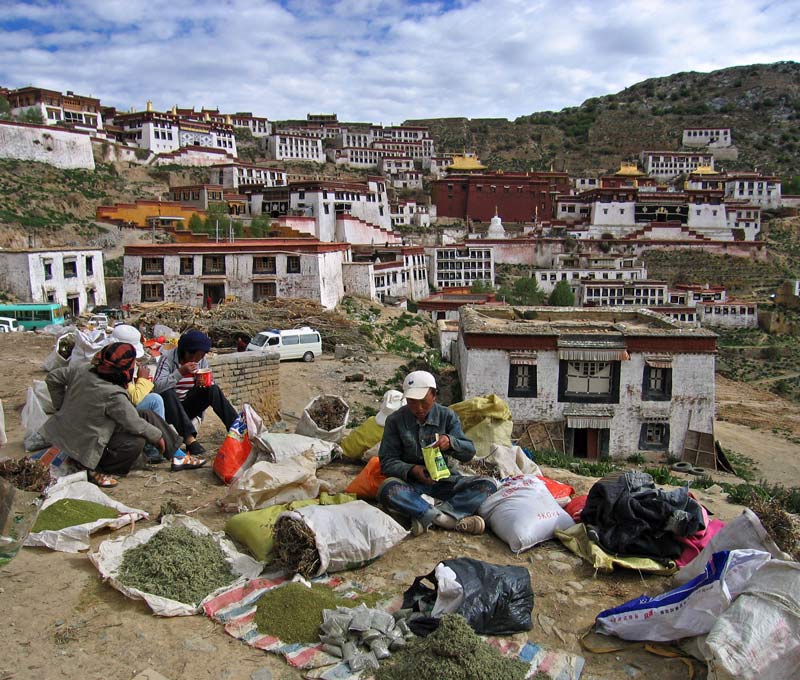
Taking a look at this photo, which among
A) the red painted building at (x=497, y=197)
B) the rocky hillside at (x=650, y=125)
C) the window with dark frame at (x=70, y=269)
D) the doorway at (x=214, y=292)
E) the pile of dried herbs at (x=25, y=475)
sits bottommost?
the pile of dried herbs at (x=25, y=475)

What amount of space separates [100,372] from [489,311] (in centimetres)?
1378

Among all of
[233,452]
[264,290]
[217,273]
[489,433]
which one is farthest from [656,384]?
[217,273]

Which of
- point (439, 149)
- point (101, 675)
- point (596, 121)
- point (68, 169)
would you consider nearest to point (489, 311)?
point (101, 675)

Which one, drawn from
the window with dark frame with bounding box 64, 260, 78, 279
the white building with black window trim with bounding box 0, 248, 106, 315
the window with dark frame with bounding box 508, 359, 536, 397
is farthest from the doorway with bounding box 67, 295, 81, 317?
the window with dark frame with bounding box 508, 359, 536, 397

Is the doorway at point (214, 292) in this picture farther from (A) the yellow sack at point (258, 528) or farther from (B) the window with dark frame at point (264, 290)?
(A) the yellow sack at point (258, 528)

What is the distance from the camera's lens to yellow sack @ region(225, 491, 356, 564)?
14.0 ft

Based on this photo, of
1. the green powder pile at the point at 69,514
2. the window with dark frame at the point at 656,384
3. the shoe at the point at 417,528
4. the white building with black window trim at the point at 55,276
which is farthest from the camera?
the white building with black window trim at the point at 55,276

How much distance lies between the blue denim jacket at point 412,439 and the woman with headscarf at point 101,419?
2.07 meters

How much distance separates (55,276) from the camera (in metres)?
23.6

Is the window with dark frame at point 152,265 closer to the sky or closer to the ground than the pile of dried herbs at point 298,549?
closer to the sky

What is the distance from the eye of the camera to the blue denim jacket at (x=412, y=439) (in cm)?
504

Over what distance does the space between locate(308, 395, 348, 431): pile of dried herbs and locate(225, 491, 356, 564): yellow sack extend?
2716 millimetres

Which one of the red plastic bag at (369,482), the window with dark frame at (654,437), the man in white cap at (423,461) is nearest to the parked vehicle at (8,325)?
the red plastic bag at (369,482)

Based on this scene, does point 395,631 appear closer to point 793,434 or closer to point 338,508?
point 338,508
